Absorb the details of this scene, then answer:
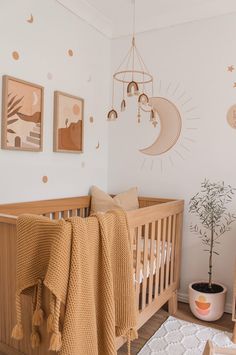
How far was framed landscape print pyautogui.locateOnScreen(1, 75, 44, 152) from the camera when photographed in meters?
1.86

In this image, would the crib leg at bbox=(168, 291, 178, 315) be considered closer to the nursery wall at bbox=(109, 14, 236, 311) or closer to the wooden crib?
the wooden crib

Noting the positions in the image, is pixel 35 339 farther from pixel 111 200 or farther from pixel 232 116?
pixel 232 116

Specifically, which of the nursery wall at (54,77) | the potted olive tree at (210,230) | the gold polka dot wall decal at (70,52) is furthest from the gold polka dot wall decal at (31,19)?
the potted olive tree at (210,230)

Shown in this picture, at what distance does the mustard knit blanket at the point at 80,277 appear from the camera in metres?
1.18

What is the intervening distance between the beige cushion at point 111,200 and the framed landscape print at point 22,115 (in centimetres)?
67

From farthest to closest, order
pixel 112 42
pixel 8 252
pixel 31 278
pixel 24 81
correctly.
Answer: pixel 112 42
pixel 24 81
pixel 8 252
pixel 31 278

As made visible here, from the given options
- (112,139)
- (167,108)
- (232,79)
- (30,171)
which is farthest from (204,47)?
(30,171)

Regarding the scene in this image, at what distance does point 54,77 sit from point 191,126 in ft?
3.78

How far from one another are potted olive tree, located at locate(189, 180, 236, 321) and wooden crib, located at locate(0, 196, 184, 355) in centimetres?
16

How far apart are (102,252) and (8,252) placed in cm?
50

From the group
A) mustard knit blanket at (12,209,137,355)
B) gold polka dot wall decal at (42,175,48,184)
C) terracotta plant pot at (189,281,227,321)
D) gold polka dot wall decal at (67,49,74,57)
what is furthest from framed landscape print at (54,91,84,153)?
terracotta plant pot at (189,281,227,321)

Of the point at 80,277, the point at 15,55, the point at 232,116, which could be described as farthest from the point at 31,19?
the point at 80,277

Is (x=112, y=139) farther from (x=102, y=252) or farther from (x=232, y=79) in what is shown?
(x=102, y=252)

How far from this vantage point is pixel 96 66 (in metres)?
2.69
